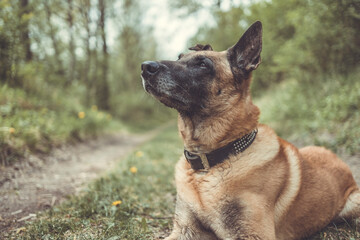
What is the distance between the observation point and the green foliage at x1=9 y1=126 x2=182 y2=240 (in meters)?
2.27

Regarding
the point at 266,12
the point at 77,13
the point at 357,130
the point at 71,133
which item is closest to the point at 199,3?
the point at 266,12

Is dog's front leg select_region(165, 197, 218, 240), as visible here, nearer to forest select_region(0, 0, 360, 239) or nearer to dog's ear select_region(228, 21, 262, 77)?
forest select_region(0, 0, 360, 239)

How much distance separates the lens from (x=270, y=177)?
6.98 ft

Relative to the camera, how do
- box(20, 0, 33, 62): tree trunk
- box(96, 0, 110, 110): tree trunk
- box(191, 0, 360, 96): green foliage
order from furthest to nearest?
box(96, 0, 110, 110): tree trunk
box(20, 0, 33, 62): tree trunk
box(191, 0, 360, 96): green foliage

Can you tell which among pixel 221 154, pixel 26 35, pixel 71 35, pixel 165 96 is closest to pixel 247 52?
pixel 165 96

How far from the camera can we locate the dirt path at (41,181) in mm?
2799

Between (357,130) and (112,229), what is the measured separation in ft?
14.6

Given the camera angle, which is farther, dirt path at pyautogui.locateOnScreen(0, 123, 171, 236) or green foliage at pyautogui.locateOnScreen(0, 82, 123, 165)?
green foliage at pyautogui.locateOnScreen(0, 82, 123, 165)

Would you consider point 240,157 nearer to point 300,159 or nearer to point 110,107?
point 300,159

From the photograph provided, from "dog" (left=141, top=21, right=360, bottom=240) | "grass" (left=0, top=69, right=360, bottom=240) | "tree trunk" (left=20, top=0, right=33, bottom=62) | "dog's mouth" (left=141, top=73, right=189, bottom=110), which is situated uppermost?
"tree trunk" (left=20, top=0, right=33, bottom=62)

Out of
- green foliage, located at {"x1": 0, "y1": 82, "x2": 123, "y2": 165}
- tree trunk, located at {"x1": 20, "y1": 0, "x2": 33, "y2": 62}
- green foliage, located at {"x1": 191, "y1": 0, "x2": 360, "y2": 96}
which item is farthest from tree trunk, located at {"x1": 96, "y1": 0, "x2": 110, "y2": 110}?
green foliage, located at {"x1": 191, "y1": 0, "x2": 360, "y2": 96}

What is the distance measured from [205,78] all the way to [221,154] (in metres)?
0.79

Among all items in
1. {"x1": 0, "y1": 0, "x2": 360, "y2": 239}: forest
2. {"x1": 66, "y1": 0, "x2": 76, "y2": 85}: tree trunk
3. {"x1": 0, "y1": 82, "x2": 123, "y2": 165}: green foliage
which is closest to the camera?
{"x1": 0, "y1": 0, "x2": 360, "y2": 239}: forest

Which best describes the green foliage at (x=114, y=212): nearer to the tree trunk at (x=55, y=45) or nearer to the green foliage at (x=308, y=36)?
the green foliage at (x=308, y=36)
